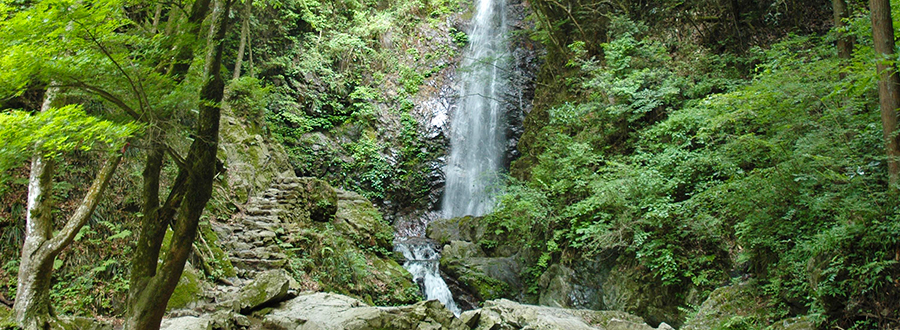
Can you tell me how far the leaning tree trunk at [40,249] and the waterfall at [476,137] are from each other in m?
12.8

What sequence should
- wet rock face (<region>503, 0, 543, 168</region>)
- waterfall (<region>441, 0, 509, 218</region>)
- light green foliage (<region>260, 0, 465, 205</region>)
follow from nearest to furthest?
light green foliage (<region>260, 0, 465, 205</region>) → waterfall (<region>441, 0, 509, 218</region>) → wet rock face (<region>503, 0, 543, 168</region>)

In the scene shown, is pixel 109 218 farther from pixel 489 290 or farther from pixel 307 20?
pixel 307 20

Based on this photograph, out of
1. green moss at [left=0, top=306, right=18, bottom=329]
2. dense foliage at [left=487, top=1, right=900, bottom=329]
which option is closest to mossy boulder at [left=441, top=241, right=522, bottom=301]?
dense foliage at [left=487, top=1, right=900, bottom=329]

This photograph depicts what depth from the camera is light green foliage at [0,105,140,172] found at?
114 inches

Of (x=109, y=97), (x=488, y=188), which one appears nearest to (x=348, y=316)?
(x=109, y=97)

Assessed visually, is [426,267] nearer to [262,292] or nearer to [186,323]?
[262,292]

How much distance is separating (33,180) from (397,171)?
1306 cm

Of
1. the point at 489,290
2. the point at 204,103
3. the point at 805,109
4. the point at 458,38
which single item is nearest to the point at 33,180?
the point at 204,103

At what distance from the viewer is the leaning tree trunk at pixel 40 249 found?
4434 mm

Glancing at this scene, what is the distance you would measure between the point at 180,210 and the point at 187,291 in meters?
2.86

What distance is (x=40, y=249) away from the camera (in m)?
4.53

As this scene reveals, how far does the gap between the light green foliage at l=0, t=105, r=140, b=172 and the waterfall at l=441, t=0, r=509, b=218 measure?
13813mm

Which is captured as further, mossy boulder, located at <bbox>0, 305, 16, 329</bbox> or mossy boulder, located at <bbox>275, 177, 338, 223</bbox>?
mossy boulder, located at <bbox>275, 177, 338, 223</bbox>

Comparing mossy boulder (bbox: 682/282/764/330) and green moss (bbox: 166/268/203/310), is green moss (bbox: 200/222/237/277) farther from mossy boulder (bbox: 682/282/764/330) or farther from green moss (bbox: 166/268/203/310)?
mossy boulder (bbox: 682/282/764/330)
